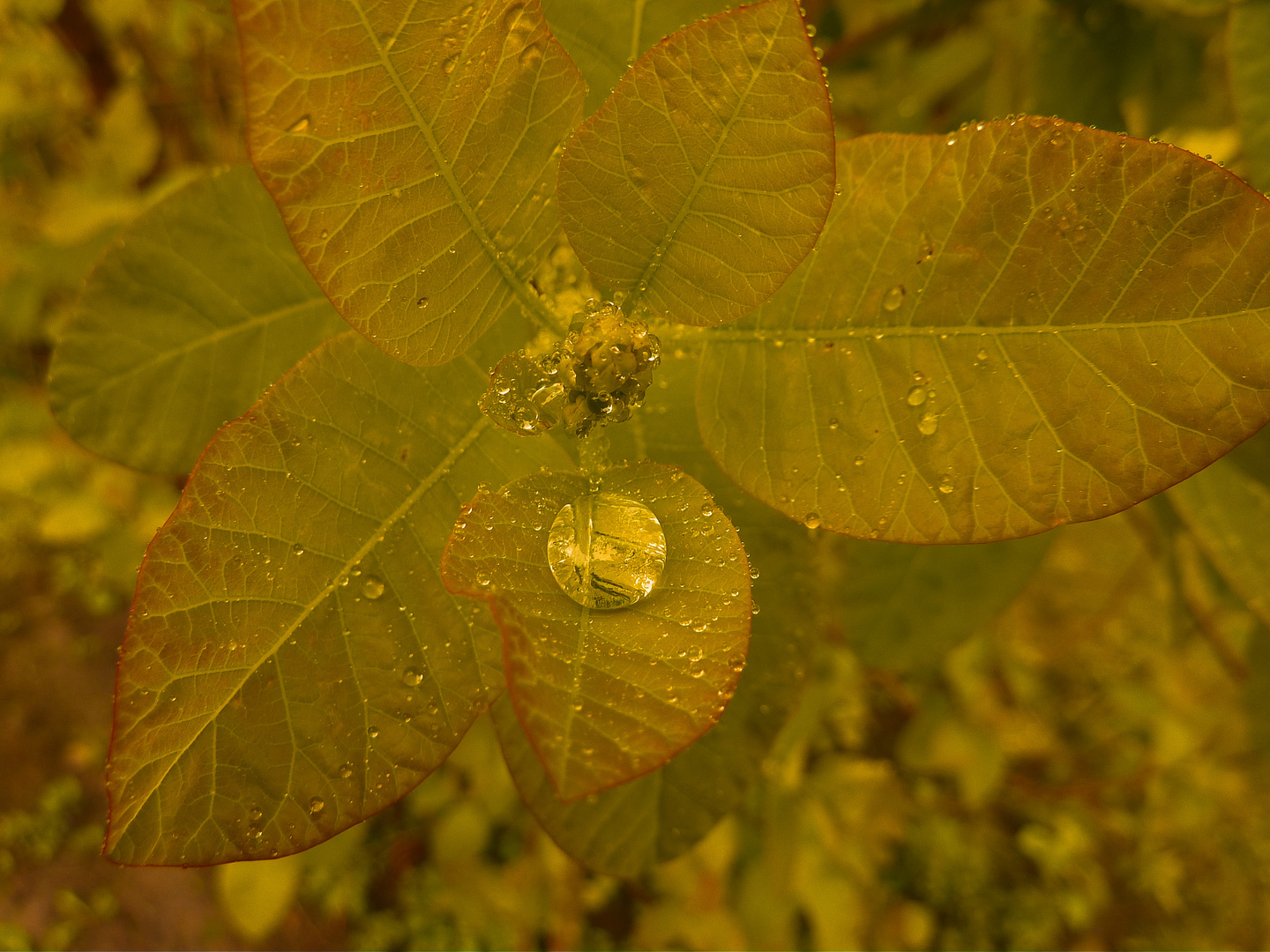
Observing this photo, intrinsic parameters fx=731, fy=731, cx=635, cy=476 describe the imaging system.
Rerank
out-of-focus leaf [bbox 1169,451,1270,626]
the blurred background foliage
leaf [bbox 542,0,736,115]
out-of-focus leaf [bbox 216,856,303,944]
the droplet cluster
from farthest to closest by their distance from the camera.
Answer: out-of-focus leaf [bbox 216,856,303,944]
the blurred background foliage
out-of-focus leaf [bbox 1169,451,1270,626]
leaf [bbox 542,0,736,115]
the droplet cluster

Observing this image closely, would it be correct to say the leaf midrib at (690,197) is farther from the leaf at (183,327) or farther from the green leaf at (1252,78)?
the green leaf at (1252,78)

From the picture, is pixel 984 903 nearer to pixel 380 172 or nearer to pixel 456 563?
pixel 456 563

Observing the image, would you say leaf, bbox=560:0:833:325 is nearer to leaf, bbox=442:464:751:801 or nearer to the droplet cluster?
the droplet cluster

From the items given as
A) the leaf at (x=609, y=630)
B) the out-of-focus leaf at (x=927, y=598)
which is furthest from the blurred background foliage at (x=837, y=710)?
the leaf at (x=609, y=630)

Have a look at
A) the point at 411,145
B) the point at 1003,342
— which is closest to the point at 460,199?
the point at 411,145

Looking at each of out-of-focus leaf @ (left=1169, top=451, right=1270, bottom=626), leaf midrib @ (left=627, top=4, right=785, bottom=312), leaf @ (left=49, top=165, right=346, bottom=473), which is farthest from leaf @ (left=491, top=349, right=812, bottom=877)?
out-of-focus leaf @ (left=1169, top=451, right=1270, bottom=626)

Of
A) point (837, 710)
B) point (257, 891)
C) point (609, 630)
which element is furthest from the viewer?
point (837, 710)

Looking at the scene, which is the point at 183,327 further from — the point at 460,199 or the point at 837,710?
the point at 837,710

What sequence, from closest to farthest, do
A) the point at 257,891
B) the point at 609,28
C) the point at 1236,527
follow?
the point at 609,28, the point at 1236,527, the point at 257,891
